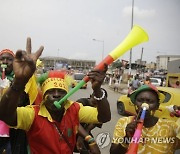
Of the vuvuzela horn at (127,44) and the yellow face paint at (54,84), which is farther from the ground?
the vuvuzela horn at (127,44)

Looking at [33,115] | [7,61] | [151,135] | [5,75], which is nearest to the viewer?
[33,115]

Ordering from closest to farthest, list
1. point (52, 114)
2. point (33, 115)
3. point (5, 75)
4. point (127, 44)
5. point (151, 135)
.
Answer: point (127, 44)
point (33, 115)
point (52, 114)
point (151, 135)
point (5, 75)

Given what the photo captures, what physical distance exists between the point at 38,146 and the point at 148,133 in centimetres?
96

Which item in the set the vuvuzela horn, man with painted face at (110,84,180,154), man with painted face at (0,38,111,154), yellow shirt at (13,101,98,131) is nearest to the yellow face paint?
man with painted face at (0,38,111,154)

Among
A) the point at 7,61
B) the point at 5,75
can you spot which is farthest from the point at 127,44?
the point at 7,61

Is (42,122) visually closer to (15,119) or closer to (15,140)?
(15,119)

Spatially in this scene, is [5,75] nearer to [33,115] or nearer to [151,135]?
[33,115]

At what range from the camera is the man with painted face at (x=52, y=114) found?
207 centimetres

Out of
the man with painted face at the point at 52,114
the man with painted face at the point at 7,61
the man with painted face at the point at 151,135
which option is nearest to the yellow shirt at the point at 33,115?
the man with painted face at the point at 52,114

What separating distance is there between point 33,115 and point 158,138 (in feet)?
3.57

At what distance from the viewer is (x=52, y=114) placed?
2.44 m

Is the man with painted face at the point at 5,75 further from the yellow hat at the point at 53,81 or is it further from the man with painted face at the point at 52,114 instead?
the yellow hat at the point at 53,81

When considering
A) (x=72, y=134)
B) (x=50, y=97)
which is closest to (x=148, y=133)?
(x=72, y=134)

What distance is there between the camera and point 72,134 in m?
2.52
